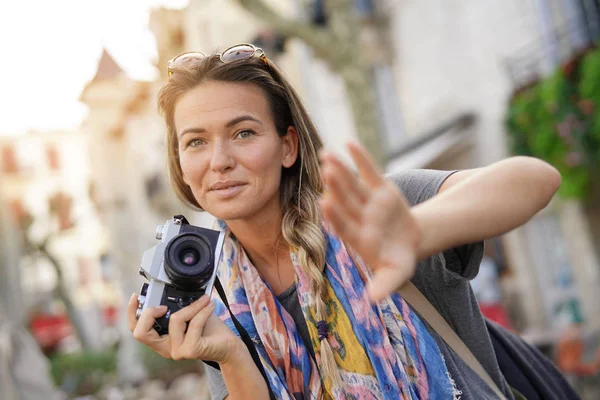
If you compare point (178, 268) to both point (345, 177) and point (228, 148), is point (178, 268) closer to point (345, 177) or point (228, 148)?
point (228, 148)

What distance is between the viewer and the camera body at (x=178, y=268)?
6.52 ft

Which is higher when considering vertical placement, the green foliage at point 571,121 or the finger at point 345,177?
the finger at point 345,177

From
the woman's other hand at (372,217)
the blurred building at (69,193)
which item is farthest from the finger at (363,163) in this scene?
the blurred building at (69,193)

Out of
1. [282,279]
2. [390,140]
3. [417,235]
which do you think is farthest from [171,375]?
[417,235]

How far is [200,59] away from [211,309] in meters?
0.73

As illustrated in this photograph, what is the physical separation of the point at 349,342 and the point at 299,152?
0.62 metres

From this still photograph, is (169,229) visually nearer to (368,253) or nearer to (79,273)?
(368,253)

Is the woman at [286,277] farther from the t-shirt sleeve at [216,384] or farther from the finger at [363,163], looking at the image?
the finger at [363,163]

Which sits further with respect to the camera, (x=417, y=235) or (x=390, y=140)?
(x=390, y=140)

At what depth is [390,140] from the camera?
16.0 m

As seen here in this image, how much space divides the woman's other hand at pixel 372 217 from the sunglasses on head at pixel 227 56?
92cm

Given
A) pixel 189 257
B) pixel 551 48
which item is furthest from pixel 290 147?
pixel 551 48

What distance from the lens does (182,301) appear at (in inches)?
78.7

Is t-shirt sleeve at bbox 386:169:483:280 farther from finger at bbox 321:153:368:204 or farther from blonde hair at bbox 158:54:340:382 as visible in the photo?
finger at bbox 321:153:368:204
